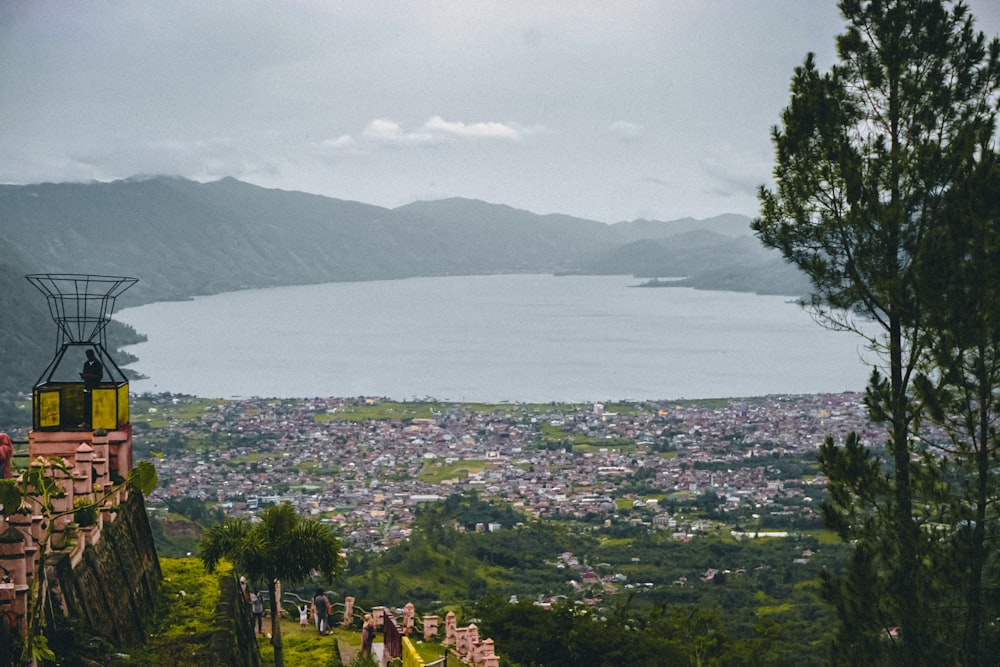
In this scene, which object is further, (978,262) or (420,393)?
(420,393)

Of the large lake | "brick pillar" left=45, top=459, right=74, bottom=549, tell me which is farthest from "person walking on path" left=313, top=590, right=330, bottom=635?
the large lake

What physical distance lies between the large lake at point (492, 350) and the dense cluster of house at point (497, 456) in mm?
5654

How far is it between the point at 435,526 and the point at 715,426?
25.6 m

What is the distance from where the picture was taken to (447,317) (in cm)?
11231

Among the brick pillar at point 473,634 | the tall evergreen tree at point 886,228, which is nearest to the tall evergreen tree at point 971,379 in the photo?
the tall evergreen tree at point 886,228

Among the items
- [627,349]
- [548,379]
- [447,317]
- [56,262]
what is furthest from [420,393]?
[56,262]

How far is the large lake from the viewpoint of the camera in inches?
2517

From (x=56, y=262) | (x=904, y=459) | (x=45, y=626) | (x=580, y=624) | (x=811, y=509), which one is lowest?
(x=811, y=509)

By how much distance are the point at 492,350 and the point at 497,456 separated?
125 ft

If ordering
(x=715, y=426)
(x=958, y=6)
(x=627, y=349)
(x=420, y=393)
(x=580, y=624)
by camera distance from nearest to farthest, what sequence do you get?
(x=958, y=6)
(x=580, y=624)
(x=715, y=426)
(x=420, y=393)
(x=627, y=349)

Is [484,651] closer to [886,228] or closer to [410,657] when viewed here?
[410,657]

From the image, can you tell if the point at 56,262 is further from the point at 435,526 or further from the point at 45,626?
the point at 45,626

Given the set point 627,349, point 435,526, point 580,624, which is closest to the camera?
point 580,624

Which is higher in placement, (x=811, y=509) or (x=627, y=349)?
Result: (x=627, y=349)
